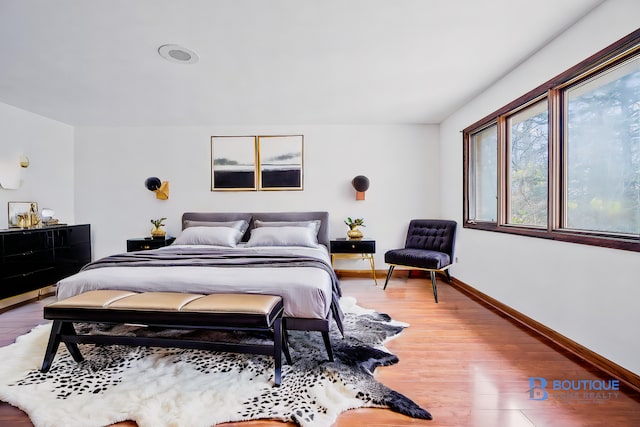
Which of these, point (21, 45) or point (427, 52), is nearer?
point (21, 45)

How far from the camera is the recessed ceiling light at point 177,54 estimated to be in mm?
2392

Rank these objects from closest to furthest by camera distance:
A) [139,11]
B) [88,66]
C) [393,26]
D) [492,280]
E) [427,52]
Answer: [139,11] < [393,26] < [427,52] < [88,66] < [492,280]

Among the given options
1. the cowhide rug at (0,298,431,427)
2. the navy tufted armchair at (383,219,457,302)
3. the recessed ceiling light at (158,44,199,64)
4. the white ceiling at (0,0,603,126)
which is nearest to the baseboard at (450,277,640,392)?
the navy tufted armchair at (383,219,457,302)

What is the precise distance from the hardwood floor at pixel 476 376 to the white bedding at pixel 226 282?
65 centimetres

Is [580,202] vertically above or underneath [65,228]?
above

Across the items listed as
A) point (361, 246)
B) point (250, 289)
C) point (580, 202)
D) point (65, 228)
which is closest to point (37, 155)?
point (65, 228)

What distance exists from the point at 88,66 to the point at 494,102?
4120 millimetres

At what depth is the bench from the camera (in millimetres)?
1754

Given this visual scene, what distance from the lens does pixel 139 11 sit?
6.43 feet

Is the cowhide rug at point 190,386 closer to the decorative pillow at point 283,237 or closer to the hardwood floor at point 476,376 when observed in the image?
the hardwood floor at point 476,376

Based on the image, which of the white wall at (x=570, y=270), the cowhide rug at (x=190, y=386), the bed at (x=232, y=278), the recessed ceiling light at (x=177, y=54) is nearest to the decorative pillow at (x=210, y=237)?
the bed at (x=232, y=278)

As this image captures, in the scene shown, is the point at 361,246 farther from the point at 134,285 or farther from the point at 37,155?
the point at 37,155

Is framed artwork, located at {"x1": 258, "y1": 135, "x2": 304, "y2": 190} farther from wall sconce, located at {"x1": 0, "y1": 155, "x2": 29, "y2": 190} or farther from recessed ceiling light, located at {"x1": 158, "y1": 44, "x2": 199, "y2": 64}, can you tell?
wall sconce, located at {"x1": 0, "y1": 155, "x2": 29, "y2": 190}

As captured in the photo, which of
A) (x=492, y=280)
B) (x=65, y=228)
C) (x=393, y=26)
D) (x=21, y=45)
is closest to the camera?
(x=393, y=26)
